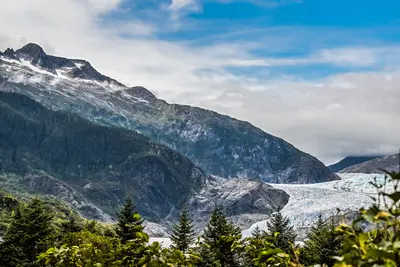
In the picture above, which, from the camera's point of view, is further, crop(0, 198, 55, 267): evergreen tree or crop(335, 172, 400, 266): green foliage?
crop(0, 198, 55, 267): evergreen tree

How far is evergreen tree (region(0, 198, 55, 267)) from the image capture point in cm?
5378

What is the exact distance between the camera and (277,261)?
5875 millimetres

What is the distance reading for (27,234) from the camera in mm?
53625

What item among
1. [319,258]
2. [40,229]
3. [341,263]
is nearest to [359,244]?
[341,263]

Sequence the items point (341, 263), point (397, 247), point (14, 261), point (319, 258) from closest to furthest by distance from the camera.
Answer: point (397, 247)
point (341, 263)
point (14, 261)
point (319, 258)

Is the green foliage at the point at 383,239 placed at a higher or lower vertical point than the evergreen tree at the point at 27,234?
higher

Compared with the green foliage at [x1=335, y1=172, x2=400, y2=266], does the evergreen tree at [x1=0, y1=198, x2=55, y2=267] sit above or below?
below

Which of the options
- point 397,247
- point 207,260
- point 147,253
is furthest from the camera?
point 207,260

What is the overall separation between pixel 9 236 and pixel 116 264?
51.2m

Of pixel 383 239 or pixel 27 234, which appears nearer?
pixel 383 239

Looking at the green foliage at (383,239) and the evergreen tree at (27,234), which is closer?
the green foliage at (383,239)

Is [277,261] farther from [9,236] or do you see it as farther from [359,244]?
[9,236]

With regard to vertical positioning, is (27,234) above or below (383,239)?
below

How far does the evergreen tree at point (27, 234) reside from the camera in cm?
5378
